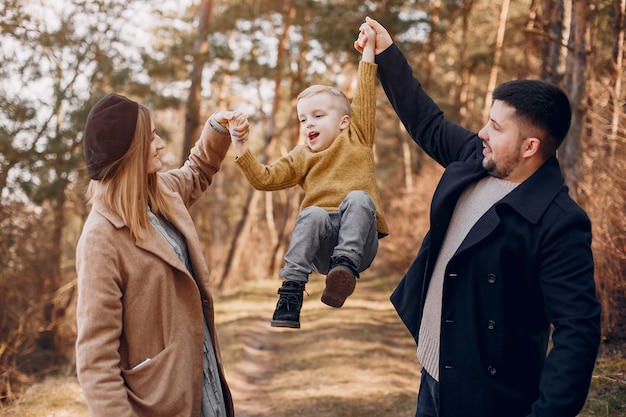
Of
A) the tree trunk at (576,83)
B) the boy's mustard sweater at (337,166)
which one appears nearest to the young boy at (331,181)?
the boy's mustard sweater at (337,166)

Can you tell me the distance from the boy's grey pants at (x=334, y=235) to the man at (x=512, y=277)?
1.61 feet

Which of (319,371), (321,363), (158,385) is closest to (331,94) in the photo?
(158,385)

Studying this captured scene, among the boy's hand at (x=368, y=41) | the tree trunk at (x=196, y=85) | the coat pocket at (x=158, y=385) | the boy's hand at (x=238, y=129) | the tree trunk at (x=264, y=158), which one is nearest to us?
the coat pocket at (x=158, y=385)

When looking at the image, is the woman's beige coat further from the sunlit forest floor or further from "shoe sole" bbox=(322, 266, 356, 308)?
the sunlit forest floor

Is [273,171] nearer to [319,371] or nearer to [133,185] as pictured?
[133,185]

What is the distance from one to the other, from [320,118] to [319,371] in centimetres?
684

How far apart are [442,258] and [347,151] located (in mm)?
1001

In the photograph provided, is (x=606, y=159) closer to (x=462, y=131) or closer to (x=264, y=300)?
(x=462, y=131)

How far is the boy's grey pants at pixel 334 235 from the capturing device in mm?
3570

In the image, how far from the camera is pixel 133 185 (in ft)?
9.95

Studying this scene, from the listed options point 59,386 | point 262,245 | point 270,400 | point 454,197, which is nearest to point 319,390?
point 270,400

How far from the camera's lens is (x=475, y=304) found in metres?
2.97

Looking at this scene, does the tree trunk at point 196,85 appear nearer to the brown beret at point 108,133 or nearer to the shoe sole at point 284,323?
the shoe sole at point 284,323

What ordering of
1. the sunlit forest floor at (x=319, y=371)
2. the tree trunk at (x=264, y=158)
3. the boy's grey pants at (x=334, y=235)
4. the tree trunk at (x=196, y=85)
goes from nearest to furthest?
1. the boy's grey pants at (x=334, y=235)
2. the sunlit forest floor at (x=319, y=371)
3. the tree trunk at (x=196, y=85)
4. the tree trunk at (x=264, y=158)
